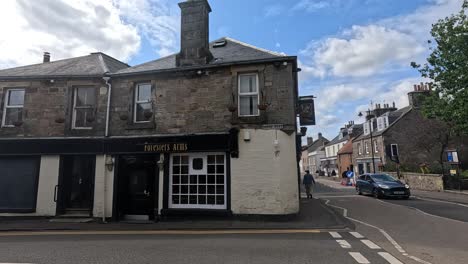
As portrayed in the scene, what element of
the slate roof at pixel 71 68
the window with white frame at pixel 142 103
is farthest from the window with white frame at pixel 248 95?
the slate roof at pixel 71 68

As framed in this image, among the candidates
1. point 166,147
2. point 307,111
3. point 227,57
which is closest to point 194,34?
point 227,57

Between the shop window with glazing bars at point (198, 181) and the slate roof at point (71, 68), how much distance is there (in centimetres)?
527

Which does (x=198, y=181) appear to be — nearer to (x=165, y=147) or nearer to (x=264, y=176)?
(x=165, y=147)

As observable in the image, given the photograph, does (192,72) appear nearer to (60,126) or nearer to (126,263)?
(60,126)

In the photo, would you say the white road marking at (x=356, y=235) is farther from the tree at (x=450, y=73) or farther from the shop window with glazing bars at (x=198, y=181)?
the tree at (x=450, y=73)

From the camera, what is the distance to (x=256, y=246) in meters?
7.65

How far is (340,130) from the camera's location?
208ft

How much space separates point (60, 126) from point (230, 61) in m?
7.61

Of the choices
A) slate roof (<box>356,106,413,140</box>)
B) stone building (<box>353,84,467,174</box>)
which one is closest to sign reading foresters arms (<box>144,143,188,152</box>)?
stone building (<box>353,84,467,174</box>)

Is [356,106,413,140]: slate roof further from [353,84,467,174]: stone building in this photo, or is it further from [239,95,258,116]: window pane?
[239,95,258,116]: window pane

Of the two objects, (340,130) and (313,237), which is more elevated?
(340,130)

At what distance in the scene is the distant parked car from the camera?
63.4ft

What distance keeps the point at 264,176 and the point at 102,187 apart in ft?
21.3

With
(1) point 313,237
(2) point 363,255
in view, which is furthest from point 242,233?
(2) point 363,255
